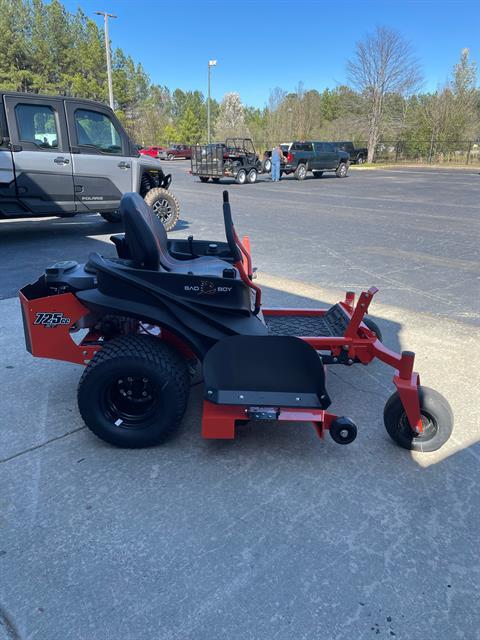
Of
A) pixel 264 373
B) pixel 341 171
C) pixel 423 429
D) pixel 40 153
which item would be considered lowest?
pixel 341 171

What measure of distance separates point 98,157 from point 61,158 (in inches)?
25.8

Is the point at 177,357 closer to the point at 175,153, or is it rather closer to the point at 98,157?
the point at 98,157

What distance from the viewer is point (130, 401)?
9.16ft

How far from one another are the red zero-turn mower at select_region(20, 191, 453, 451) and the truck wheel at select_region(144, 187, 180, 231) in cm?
633

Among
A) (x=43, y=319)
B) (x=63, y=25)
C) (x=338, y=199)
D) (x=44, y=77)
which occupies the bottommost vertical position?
(x=338, y=199)

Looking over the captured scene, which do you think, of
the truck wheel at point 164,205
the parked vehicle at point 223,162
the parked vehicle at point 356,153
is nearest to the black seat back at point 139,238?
the truck wheel at point 164,205

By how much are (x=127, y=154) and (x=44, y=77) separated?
1881 inches

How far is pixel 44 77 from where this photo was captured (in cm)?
4797

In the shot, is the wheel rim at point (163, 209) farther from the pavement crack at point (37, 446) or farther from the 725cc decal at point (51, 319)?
the pavement crack at point (37, 446)

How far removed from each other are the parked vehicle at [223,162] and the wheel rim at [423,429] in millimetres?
18684

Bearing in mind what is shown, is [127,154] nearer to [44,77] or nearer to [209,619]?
[209,619]

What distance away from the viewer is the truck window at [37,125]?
296 inches

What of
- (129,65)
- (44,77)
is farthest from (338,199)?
→ (129,65)

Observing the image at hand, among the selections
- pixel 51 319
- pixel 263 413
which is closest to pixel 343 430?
pixel 263 413
